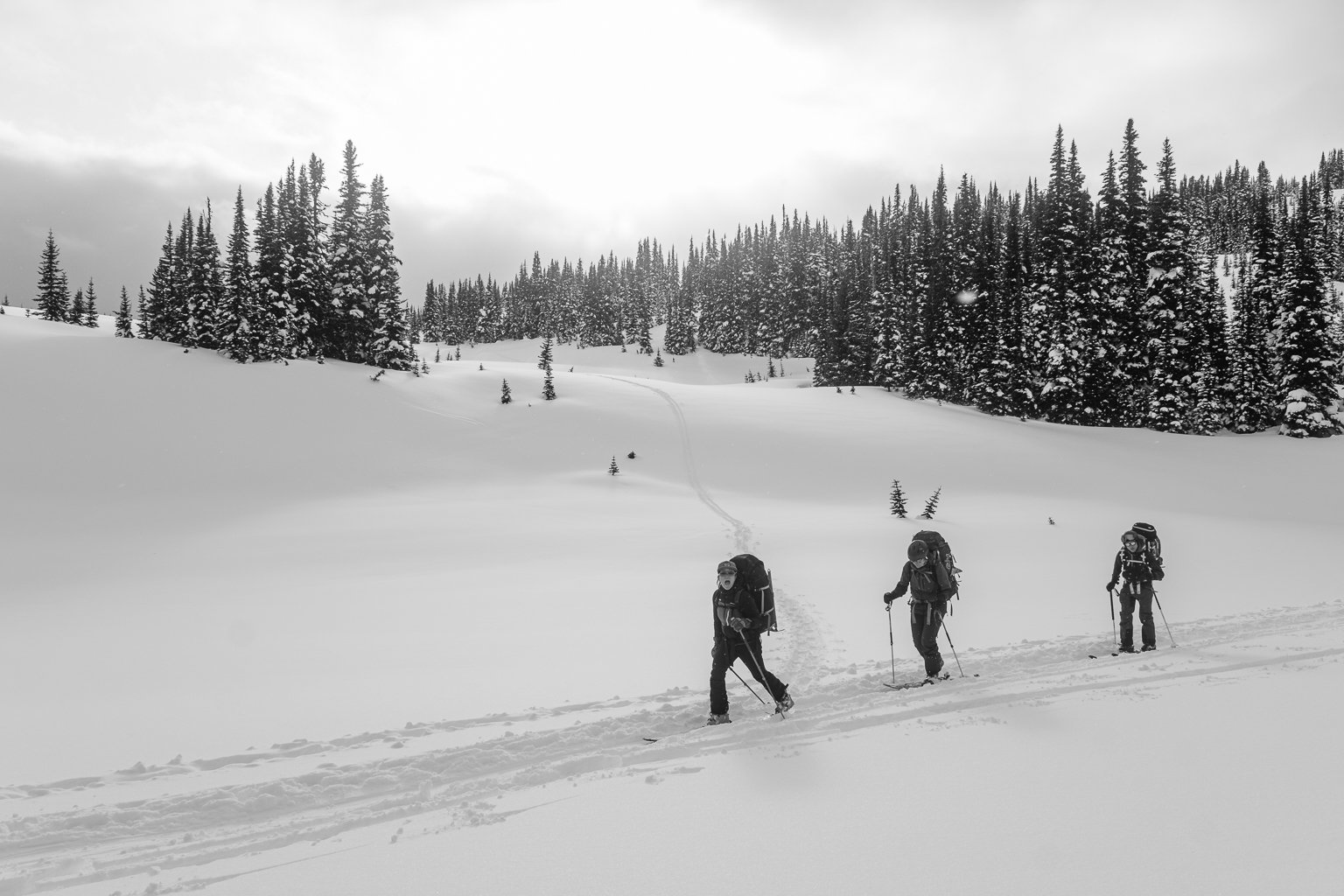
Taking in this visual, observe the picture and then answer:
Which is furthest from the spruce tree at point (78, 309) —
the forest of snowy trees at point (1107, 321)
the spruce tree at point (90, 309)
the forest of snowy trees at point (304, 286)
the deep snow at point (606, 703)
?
the forest of snowy trees at point (1107, 321)

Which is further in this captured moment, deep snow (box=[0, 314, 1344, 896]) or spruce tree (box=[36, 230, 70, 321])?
spruce tree (box=[36, 230, 70, 321])

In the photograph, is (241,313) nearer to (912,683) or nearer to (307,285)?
(307,285)

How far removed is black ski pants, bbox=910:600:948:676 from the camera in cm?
825

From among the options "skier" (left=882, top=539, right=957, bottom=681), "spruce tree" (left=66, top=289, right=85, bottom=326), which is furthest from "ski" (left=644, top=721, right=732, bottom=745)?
"spruce tree" (left=66, top=289, right=85, bottom=326)

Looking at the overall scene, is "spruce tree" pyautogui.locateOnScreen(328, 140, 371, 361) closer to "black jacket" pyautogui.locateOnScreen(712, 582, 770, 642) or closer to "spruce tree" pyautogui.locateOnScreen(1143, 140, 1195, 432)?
"black jacket" pyautogui.locateOnScreen(712, 582, 770, 642)

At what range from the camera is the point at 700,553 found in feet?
59.8

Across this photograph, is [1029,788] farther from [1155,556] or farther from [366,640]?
[366,640]

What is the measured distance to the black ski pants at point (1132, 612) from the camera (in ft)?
30.9

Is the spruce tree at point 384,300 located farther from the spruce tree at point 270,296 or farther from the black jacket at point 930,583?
the black jacket at point 930,583

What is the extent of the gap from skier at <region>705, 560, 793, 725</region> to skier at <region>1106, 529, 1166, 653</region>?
5712 millimetres

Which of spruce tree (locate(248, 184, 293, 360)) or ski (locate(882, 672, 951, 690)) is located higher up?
spruce tree (locate(248, 184, 293, 360))

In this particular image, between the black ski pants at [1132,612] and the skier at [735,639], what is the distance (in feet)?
18.6

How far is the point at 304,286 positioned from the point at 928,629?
149 feet

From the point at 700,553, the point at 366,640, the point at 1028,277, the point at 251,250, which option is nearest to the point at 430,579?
the point at 366,640
